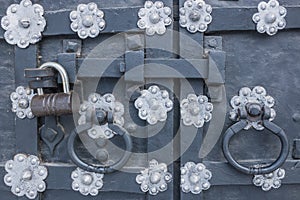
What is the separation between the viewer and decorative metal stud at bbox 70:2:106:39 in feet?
3.19

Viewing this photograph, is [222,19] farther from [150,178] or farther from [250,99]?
[150,178]

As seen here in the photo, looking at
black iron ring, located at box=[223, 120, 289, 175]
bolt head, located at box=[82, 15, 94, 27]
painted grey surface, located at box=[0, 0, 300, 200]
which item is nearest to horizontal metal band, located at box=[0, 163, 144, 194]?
painted grey surface, located at box=[0, 0, 300, 200]

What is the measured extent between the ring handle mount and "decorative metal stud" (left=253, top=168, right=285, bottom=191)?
35mm

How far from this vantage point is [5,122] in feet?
3.37

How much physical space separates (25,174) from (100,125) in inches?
8.0

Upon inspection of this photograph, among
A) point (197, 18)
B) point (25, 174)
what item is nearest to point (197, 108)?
point (197, 18)

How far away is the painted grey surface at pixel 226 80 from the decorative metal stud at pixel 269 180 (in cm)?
1

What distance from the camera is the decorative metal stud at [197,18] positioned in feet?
3.17

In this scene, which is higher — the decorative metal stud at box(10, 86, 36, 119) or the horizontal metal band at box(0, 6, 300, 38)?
Result: the horizontal metal band at box(0, 6, 300, 38)

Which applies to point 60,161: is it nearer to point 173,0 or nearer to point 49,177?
point 49,177

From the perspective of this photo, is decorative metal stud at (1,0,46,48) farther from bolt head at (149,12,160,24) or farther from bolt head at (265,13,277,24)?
bolt head at (265,13,277,24)

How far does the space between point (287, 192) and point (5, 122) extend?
666mm

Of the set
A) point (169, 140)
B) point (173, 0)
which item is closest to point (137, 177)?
point (169, 140)

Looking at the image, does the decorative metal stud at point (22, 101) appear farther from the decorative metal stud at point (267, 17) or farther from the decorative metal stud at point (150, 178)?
the decorative metal stud at point (267, 17)
